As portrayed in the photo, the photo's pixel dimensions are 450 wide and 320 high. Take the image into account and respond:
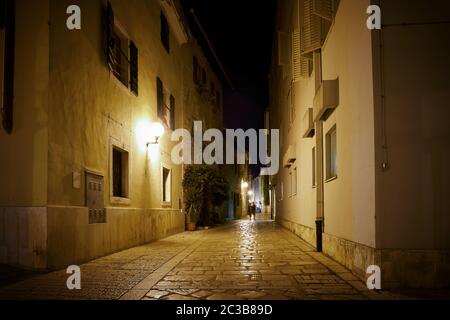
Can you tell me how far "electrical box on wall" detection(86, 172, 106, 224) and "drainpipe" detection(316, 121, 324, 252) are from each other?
16.9ft

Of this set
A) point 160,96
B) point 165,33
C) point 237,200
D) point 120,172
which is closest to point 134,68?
point 120,172

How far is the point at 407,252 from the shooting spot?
236 inches

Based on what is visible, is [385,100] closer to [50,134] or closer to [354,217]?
[354,217]

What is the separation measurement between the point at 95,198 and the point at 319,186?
5.38 meters

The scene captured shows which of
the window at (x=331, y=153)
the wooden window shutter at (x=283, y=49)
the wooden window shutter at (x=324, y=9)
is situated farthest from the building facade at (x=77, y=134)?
the wooden window shutter at (x=283, y=49)

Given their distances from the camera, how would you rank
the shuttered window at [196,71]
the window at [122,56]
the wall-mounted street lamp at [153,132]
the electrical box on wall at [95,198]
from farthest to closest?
the shuttered window at [196,71] < the wall-mounted street lamp at [153,132] < the window at [122,56] < the electrical box on wall at [95,198]

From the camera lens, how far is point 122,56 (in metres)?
12.1

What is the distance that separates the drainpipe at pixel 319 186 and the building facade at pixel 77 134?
497 cm

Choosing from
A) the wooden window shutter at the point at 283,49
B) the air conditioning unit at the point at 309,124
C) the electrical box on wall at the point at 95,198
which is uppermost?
the wooden window shutter at the point at 283,49

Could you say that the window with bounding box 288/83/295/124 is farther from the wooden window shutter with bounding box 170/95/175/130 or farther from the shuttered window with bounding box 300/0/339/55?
the shuttered window with bounding box 300/0/339/55

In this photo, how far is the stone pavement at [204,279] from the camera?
18.8ft

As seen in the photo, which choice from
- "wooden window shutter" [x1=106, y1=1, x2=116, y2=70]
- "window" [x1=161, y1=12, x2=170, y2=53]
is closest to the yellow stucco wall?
"wooden window shutter" [x1=106, y1=1, x2=116, y2=70]

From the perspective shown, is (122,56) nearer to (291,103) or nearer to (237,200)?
(291,103)

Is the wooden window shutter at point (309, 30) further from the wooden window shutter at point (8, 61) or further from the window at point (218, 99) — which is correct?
the window at point (218, 99)
